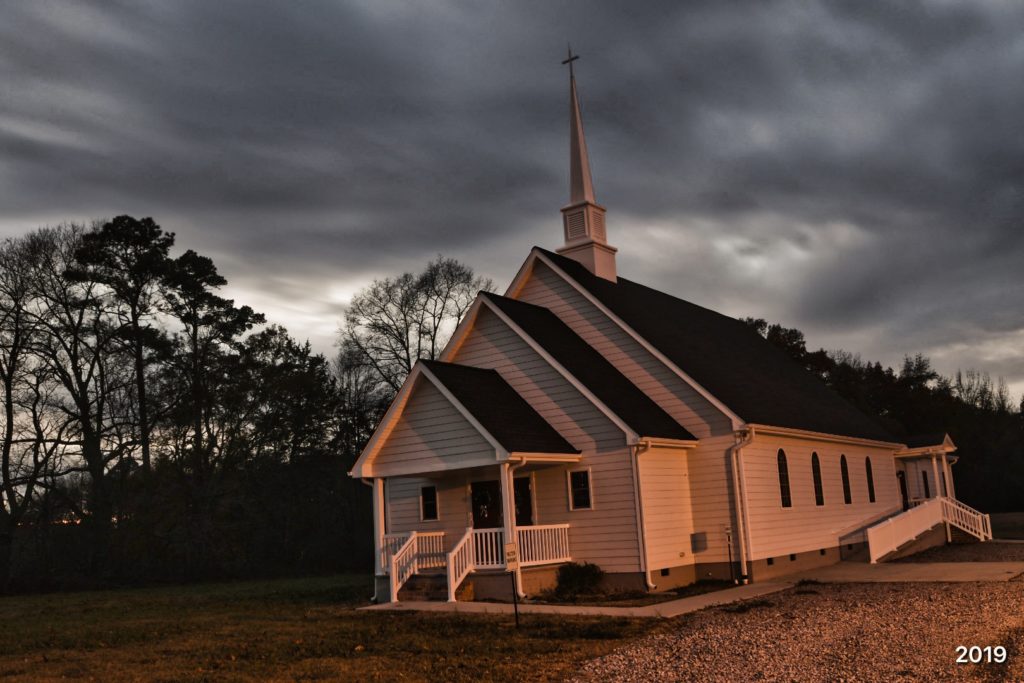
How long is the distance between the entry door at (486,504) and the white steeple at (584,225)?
7.85 meters

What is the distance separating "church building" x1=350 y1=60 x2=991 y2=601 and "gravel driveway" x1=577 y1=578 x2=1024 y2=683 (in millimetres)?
4517

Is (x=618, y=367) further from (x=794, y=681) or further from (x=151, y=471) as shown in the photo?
(x=151, y=471)

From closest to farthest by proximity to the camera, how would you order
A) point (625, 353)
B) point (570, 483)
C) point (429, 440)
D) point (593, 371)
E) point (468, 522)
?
point (429, 440) < point (570, 483) < point (468, 522) < point (593, 371) < point (625, 353)

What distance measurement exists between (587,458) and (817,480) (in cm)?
873

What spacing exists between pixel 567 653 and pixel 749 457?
11354 millimetres

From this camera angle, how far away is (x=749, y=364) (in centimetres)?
2938

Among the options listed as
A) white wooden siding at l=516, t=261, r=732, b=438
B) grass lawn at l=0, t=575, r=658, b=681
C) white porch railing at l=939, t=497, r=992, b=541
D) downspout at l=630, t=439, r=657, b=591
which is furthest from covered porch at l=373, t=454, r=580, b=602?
white porch railing at l=939, t=497, r=992, b=541

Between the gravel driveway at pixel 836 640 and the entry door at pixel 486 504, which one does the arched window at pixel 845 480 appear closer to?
the gravel driveway at pixel 836 640

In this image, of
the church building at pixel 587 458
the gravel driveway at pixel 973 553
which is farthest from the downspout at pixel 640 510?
the gravel driveway at pixel 973 553

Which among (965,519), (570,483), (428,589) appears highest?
(570,483)

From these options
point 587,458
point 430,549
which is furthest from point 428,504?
point 587,458

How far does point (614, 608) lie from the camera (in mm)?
16969

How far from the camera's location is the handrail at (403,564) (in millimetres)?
20234

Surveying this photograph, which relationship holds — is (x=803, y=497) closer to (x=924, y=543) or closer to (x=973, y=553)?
(x=973, y=553)
